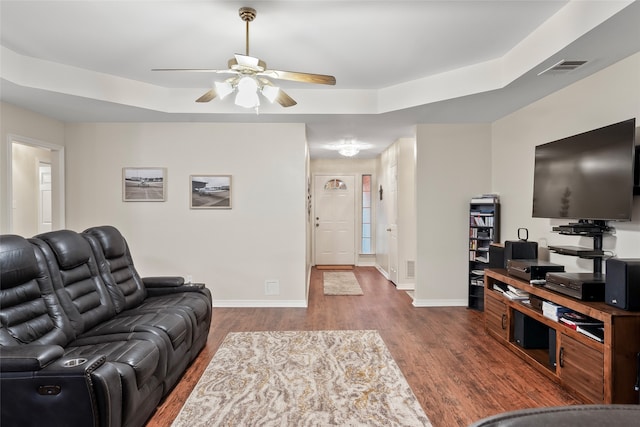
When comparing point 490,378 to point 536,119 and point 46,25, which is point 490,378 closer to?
point 536,119

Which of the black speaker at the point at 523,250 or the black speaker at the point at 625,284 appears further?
the black speaker at the point at 523,250

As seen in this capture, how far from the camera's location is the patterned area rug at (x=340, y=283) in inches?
215

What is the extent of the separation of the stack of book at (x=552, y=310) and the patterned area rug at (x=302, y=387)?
1.20m

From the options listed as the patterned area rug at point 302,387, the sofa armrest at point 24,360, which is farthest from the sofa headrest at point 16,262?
the patterned area rug at point 302,387

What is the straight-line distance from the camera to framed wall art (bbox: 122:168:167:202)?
15.1 ft

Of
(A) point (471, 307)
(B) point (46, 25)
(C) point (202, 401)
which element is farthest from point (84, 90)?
(A) point (471, 307)

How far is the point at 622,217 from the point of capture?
2.43 m

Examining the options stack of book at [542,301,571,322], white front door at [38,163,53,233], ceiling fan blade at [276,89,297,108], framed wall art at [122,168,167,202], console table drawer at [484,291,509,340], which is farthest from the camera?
white front door at [38,163,53,233]

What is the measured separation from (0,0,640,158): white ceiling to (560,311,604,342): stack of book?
1.86 meters

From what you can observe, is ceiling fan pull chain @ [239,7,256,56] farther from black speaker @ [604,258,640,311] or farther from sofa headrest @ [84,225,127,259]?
black speaker @ [604,258,640,311]

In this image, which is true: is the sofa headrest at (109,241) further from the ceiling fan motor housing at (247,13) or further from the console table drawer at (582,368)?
the console table drawer at (582,368)

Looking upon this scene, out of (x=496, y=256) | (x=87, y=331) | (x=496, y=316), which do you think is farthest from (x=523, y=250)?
(x=87, y=331)

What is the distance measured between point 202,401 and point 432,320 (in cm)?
272

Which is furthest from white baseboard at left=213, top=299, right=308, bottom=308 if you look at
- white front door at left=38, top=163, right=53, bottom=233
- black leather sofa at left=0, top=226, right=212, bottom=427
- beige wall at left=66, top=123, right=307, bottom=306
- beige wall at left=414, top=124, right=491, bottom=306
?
white front door at left=38, top=163, right=53, bottom=233
